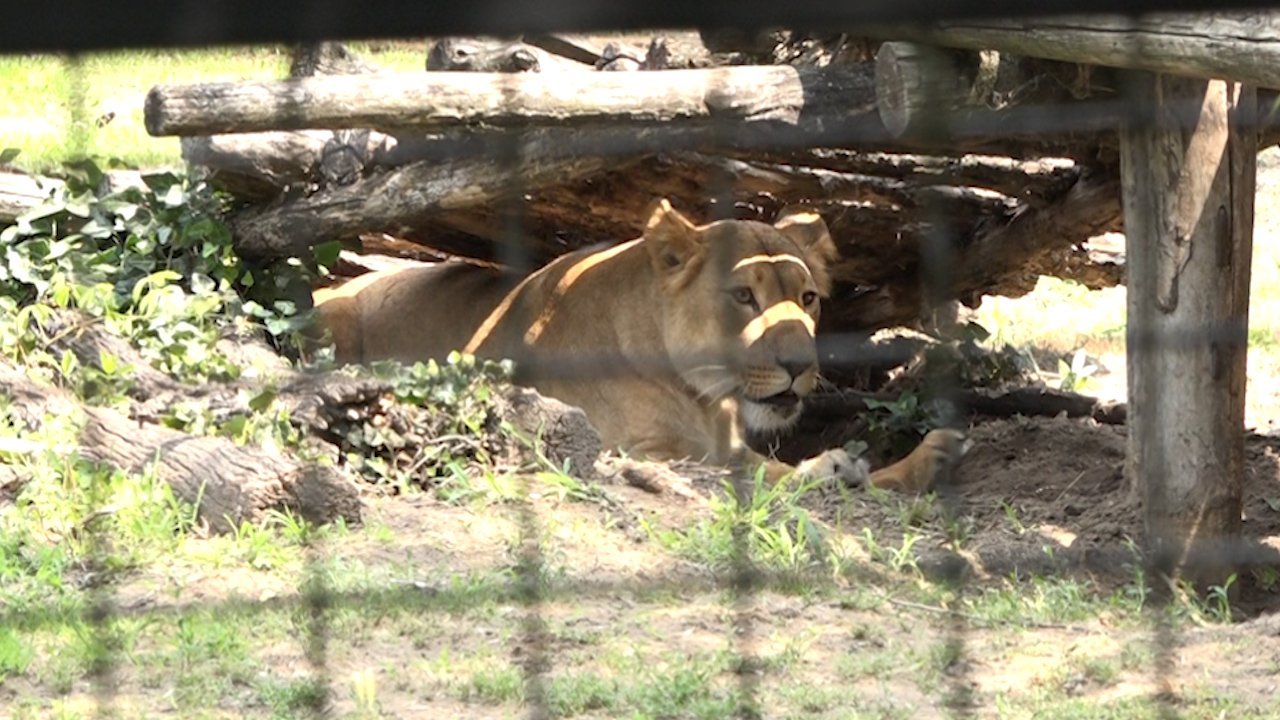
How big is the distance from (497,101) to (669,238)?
786mm

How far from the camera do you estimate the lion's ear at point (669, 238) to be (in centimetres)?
443

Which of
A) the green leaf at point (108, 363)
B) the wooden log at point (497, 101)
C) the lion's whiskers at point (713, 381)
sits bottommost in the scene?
the lion's whiskers at point (713, 381)

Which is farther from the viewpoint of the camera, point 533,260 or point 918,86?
point 533,260

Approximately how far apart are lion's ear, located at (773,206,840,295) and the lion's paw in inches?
19.2

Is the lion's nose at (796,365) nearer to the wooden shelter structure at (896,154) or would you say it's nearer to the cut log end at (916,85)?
the wooden shelter structure at (896,154)

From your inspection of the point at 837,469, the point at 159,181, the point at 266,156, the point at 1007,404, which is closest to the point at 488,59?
the point at 266,156

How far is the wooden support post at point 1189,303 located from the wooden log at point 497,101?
0.71 meters

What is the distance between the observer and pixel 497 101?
3.86 metres

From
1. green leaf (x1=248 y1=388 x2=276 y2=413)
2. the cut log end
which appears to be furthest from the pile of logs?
green leaf (x1=248 y1=388 x2=276 y2=413)

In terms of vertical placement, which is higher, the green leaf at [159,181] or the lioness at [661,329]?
the green leaf at [159,181]

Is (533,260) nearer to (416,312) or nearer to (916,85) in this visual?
(416,312)

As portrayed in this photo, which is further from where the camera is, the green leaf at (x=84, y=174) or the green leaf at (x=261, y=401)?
the green leaf at (x=84, y=174)

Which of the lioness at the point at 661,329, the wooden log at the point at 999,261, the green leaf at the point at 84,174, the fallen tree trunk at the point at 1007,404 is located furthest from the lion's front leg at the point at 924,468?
the green leaf at the point at 84,174

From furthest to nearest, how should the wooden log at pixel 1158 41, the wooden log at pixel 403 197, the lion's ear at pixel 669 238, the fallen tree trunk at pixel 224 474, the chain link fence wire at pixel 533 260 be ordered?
the lion's ear at pixel 669 238 → the wooden log at pixel 403 197 → the fallen tree trunk at pixel 224 474 → the wooden log at pixel 1158 41 → the chain link fence wire at pixel 533 260
